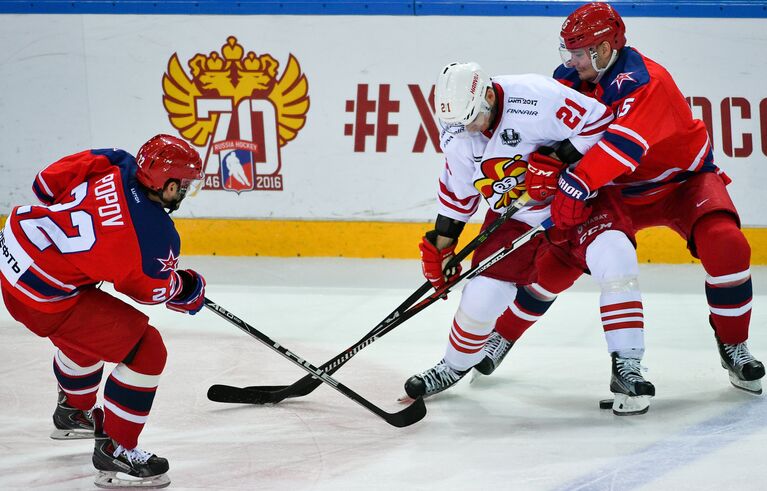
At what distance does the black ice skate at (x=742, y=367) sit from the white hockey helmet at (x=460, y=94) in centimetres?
111

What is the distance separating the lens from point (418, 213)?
16.0 ft

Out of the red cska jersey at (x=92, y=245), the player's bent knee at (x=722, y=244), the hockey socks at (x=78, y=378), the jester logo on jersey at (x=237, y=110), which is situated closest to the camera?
the red cska jersey at (x=92, y=245)

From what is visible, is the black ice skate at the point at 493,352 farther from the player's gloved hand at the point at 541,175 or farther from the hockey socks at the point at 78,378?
the hockey socks at the point at 78,378

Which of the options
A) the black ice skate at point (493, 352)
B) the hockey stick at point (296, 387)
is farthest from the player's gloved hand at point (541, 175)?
the black ice skate at point (493, 352)

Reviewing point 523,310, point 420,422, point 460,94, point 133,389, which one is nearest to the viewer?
point 133,389

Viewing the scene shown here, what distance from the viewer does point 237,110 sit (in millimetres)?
4914

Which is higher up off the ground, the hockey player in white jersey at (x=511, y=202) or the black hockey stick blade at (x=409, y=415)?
the hockey player in white jersey at (x=511, y=202)

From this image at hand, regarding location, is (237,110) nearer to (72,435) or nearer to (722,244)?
(72,435)

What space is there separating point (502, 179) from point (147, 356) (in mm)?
1158

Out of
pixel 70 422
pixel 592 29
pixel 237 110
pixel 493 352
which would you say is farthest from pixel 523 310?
pixel 237 110

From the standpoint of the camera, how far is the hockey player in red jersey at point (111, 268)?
246 cm

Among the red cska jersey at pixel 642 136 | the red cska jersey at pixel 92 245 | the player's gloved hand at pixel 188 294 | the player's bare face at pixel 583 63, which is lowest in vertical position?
the player's gloved hand at pixel 188 294

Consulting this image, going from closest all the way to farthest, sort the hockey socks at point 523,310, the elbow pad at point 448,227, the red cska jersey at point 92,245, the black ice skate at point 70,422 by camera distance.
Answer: the red cska jersey at point 92,245
the black ice skate at point 70,422
the elbow pad at point 448,227
the hockey socks at point 523,310

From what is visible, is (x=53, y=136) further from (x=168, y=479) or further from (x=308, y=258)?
(x=168, y=479)
